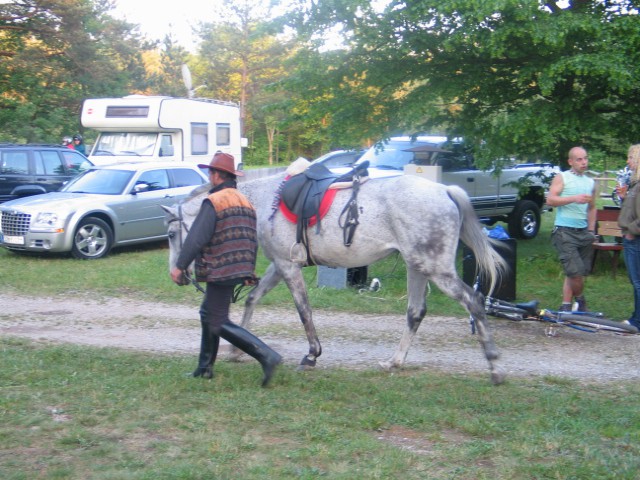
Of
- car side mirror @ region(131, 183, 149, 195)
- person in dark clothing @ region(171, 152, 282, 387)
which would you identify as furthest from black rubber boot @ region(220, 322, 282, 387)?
car side mirror @ region(131, 183, 149, 195)

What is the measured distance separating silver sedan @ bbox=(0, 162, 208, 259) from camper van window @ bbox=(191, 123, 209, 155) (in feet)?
18.1

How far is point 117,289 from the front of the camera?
11.5 metres

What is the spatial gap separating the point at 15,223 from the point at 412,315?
9274 mm

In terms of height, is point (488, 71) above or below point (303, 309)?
above

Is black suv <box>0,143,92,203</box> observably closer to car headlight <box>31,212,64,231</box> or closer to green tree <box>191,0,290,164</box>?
car headlight <box>31,212,64,231</box>

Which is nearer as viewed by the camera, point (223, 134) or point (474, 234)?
point (474, 234)

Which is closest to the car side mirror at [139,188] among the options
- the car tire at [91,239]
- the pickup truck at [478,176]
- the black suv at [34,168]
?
the car tire at [91,239]

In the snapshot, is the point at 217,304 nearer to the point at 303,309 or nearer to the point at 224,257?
the point at 224,257

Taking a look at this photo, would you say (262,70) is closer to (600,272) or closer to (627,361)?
(600,272)

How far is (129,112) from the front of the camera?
20578 mm

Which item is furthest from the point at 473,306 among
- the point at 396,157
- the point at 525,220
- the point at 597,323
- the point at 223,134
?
the point at 223,134

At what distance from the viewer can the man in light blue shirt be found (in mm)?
8766

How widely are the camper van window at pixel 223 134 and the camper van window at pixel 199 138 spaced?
76cm

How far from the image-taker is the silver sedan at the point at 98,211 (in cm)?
1380
